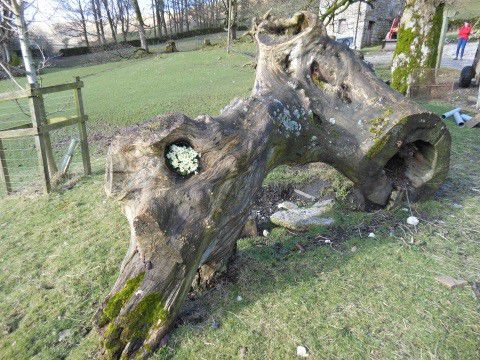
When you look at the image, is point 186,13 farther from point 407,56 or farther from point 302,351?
point 302,351

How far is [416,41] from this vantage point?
10.2 m

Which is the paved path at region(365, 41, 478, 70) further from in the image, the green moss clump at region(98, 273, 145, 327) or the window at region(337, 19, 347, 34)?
the green moss clump at region(98, 273, 145, 327)

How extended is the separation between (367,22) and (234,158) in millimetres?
32263

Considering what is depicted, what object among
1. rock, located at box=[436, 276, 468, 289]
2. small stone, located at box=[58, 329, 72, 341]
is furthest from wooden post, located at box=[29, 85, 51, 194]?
rock, located at box=[436, 276, 468, 289]

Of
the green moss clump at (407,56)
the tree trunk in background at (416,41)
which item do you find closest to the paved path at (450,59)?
the tree trunk in background at (416,41)

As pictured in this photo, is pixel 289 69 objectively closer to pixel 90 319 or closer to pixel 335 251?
pixel 335 251

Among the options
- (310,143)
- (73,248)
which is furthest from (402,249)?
(73,248)

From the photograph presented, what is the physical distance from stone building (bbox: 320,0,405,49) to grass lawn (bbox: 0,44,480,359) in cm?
2818

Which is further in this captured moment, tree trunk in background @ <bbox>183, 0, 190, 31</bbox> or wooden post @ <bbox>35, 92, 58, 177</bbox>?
tree trunk in background @ <bbox>183, 0, 190, 31</bbox>

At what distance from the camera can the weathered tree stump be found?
2768mm

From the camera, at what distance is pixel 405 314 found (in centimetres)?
288

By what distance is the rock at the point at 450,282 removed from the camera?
3.13m

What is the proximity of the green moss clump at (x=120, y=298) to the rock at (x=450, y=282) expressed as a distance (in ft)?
8.20

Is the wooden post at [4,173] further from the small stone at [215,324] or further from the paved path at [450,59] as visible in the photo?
the paved path at [450,59]
